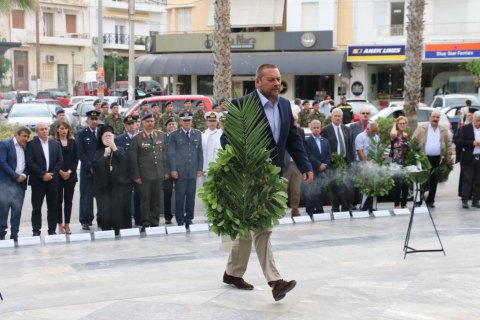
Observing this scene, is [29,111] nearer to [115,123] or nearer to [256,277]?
[115,123]

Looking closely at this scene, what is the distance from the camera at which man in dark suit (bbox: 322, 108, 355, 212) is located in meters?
13.5

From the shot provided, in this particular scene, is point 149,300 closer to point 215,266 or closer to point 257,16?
point 215,266

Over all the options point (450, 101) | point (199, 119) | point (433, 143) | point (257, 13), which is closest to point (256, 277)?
point (433, 143)

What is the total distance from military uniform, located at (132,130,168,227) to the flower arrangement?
4979 mm

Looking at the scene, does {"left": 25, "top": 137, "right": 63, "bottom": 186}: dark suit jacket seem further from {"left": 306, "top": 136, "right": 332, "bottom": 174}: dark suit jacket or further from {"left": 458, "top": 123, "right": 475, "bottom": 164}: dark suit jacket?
Result: {"left": 458, "top": 123, "right": 475, "bottom": 164}: dark suit jacket

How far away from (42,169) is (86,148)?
1376 mm

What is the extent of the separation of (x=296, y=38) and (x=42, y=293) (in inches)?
1449

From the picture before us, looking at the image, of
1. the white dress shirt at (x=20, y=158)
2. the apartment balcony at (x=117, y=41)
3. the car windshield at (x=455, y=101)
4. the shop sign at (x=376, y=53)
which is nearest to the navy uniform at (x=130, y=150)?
the white dress shirt at (x=20, y=158)

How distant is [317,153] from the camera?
13.2m

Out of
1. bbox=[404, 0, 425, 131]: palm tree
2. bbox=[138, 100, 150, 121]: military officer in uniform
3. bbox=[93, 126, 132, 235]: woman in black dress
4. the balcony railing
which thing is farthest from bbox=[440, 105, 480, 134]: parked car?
the balcony railing

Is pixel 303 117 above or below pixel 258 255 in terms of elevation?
above

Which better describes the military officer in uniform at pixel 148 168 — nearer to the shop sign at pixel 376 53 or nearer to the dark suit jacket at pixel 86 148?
the dark suit jacket at pixel 86 148

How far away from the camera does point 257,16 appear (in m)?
44.2

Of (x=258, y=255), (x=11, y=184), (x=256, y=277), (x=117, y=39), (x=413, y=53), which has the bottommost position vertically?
(x=256, y=277)
